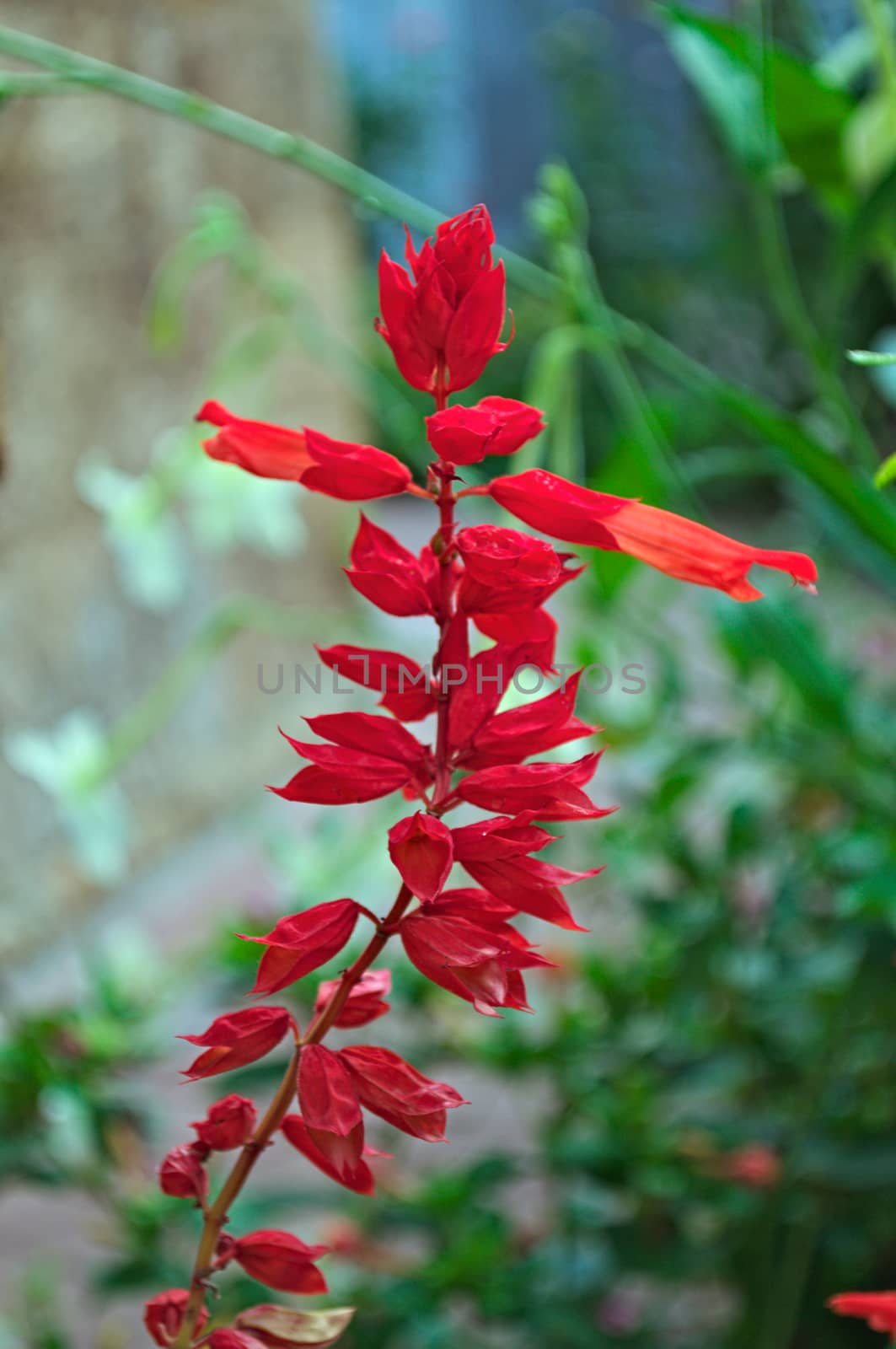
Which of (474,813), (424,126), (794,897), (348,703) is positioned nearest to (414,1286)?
(794,897)

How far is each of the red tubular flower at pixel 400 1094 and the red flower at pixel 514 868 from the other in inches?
0.9

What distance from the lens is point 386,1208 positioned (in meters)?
0.54

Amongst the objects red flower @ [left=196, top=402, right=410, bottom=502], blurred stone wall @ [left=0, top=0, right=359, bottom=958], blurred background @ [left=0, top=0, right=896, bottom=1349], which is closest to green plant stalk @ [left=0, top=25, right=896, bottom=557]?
blurred background @ [left=0, top=0, right=896, bottom=1349]

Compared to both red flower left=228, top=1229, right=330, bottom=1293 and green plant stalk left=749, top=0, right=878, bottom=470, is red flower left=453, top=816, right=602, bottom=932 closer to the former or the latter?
red flower left=228, top=1229, right=330, bottom=1293

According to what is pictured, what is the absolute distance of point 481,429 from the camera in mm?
163

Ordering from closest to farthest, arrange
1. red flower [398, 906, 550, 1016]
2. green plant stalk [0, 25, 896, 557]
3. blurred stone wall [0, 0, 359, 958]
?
red flower [398, 906, 550, 1016] → green plant stalk [0, 25, 896, 557] → blurred stone wall [0, 0, 359, 958]

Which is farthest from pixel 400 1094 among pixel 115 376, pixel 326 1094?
pixel 115 376

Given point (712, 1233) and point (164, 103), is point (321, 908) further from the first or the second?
point (712, 1233)

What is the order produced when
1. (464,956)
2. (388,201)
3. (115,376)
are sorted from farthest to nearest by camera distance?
(115,376)
(388,201)
(464,956)

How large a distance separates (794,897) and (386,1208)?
20 cm

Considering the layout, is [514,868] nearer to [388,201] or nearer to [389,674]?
[389,674]

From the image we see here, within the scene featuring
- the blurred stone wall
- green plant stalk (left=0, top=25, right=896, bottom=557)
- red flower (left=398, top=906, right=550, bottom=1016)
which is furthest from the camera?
the blurred stone wall

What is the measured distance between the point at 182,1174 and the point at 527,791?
7 cm

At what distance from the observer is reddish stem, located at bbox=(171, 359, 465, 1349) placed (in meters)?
0.16
